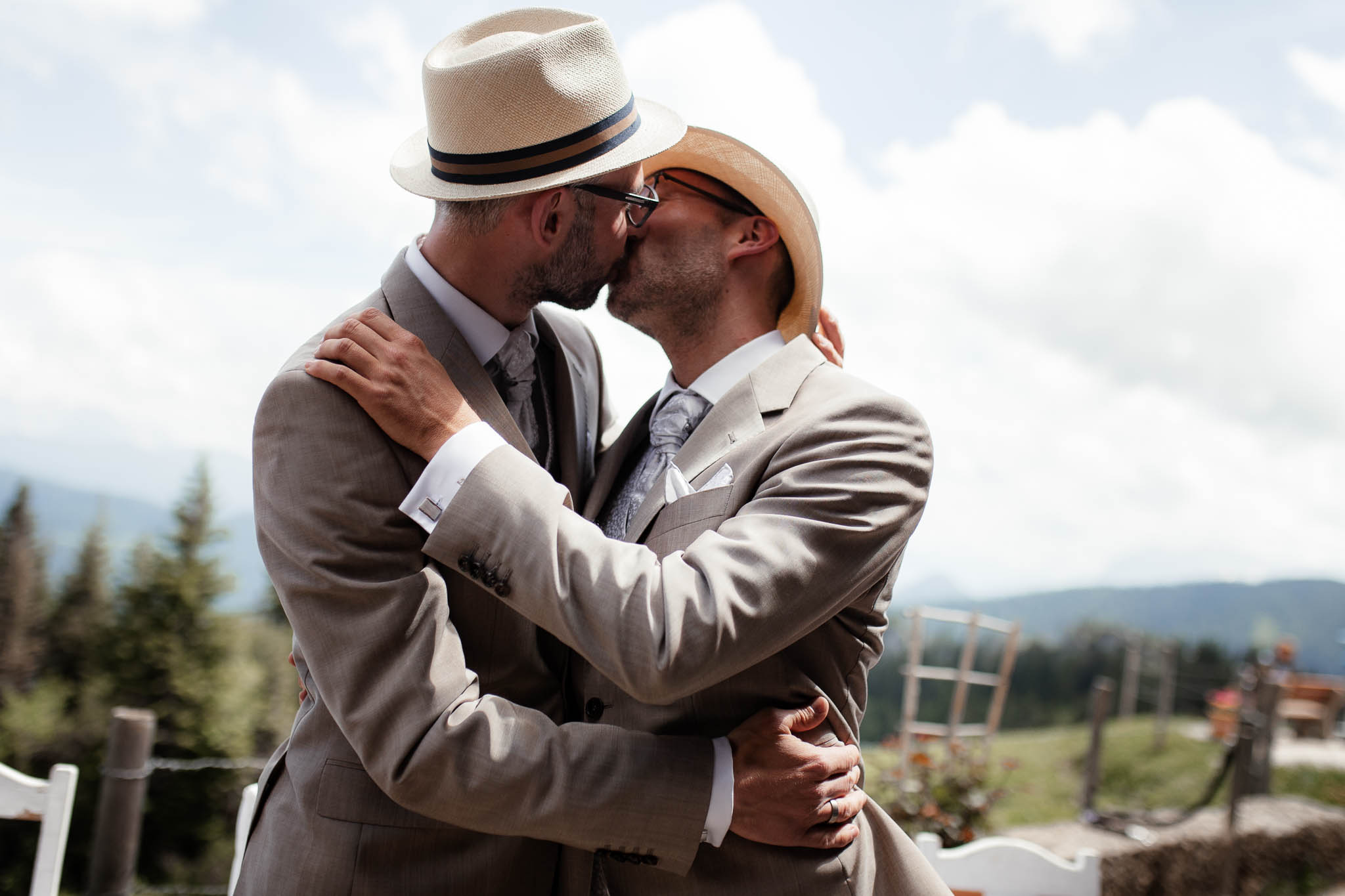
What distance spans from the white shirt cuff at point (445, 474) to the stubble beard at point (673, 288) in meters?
0.87

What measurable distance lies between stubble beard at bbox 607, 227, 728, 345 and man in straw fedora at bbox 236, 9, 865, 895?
1.04 ft

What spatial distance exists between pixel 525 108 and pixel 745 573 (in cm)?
95

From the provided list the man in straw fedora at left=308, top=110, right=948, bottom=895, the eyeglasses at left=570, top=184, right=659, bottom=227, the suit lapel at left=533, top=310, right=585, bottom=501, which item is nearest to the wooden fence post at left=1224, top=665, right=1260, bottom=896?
the man in straw fedora at left=308, top=110, right=948, bottom=895

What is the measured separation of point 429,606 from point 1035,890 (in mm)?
1990

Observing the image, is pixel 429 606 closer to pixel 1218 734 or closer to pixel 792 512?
pixel 792 512

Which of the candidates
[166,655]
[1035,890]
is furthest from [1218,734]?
[166,655]

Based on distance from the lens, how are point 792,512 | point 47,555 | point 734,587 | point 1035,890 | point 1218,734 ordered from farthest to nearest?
point 47,555, point 1218,734, point 1035,890, point 792,512, point 734,587

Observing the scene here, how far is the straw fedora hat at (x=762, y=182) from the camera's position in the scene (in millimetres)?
2539

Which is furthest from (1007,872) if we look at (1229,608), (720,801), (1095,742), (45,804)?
(1229,608)

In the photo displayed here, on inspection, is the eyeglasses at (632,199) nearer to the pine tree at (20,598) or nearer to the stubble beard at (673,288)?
the stubble beard at (673,288)

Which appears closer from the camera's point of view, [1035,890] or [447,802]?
[447,802]

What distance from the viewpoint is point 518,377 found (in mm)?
2234

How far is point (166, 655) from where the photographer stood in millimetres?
25656

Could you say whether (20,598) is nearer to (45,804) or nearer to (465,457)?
(45,804)
